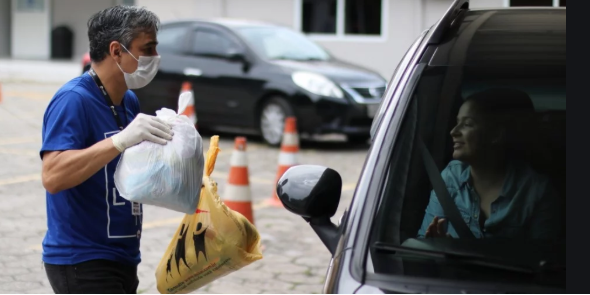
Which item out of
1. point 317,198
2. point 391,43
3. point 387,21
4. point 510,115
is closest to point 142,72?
point 317,198

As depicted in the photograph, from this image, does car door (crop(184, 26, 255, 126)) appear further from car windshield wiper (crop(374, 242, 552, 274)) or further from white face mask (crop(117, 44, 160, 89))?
car windshield wiper (crop(374, 242, 552, 274))

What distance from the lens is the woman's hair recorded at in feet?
9.80

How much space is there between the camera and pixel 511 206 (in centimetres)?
292

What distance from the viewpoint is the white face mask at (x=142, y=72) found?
3.50 m

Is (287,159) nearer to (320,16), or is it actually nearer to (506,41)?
(506,41)

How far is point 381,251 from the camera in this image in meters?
2.62

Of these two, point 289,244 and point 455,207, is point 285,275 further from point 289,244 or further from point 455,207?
point 455,207

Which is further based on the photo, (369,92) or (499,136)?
(369,92)

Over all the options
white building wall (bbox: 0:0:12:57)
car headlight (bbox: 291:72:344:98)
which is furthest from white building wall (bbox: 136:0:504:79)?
white building wall (bbox: 0:0:12:57)

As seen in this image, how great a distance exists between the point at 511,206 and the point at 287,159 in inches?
253

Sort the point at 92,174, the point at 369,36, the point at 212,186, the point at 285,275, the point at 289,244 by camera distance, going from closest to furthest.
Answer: the point at 92,174, the point at 212,186, the point at 285,275, the point at 289,244, the point at 369,36

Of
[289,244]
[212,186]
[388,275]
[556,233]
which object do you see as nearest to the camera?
[388,275]

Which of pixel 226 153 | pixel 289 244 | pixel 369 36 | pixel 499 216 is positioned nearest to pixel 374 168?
pixel 499 216

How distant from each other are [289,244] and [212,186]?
12.4ft
